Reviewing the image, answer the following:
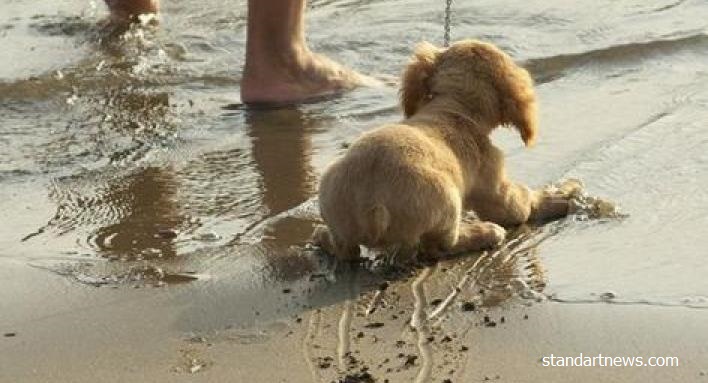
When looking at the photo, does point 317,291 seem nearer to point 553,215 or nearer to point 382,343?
point 382,343

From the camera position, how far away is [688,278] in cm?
423

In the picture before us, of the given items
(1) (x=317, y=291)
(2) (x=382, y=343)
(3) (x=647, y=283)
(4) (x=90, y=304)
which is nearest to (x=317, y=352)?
(2) (x=382, y=343)

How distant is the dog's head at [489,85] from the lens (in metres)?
4.89

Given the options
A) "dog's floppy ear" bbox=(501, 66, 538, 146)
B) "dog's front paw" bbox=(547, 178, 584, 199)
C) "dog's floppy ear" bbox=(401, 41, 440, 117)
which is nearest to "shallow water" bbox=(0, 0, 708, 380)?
"dog's front paw" bbox=(547, 178, 584, 199)

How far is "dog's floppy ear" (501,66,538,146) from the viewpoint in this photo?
4883 mm

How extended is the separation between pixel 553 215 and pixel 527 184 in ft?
1.40

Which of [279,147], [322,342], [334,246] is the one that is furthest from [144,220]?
[322,342]

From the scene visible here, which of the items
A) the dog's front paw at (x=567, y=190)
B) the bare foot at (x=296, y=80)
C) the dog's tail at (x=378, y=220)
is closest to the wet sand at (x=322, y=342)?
the dog's tail at (x=378, y=220)

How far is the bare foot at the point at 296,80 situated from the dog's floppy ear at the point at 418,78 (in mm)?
1799

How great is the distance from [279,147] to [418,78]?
44.2 inches

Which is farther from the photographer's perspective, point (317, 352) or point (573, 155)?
point (573, 155)

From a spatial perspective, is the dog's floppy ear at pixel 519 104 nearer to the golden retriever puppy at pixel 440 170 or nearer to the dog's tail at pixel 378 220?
the golden retriever puppy at pixel 440 170

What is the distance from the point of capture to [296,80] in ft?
22.9

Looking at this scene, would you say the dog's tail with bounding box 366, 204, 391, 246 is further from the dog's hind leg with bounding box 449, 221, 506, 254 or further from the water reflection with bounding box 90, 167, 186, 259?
the water reflection with bounding box 90, 167, 186, 259
